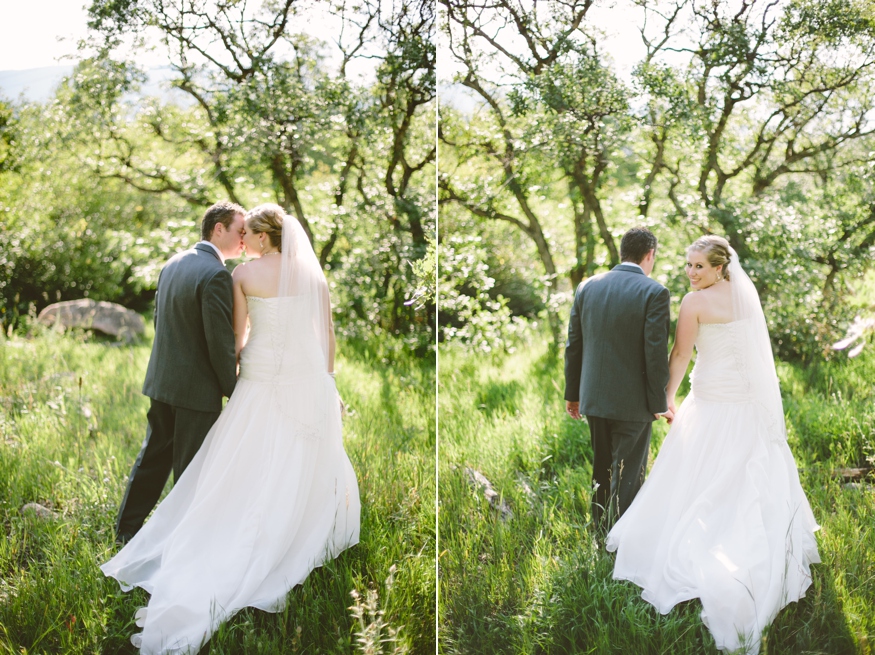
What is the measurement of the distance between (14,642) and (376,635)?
127cm

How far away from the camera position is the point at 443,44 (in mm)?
2666

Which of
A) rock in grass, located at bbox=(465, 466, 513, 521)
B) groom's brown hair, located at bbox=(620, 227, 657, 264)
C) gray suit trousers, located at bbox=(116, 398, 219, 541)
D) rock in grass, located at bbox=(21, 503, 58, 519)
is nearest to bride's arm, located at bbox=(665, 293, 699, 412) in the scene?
groom's brown hair, located at bbox=(620, 227, 657, 264)

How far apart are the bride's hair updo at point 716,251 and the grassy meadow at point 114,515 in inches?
54.5

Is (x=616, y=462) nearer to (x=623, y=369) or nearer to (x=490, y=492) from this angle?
(x=623, y=369)

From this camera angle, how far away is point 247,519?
224cm

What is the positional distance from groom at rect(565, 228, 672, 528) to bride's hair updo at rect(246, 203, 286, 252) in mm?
1366

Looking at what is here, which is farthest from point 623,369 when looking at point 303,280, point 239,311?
point 239,311

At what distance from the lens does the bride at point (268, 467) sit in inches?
Answer: 86.4

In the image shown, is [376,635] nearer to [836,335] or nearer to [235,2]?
[836,335]

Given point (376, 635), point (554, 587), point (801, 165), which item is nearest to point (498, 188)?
point (801, 165)

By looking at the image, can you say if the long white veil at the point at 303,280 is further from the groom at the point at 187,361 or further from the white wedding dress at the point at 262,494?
the groom at the point at 187,361

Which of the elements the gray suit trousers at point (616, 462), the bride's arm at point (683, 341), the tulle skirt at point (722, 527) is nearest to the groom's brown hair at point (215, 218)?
the gray suit trousers at point (616, 462)

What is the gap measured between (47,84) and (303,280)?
1813mm

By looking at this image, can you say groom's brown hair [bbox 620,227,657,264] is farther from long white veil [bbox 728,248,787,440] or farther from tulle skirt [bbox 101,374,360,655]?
tulle skirt [bbox 101,374,360,655]
